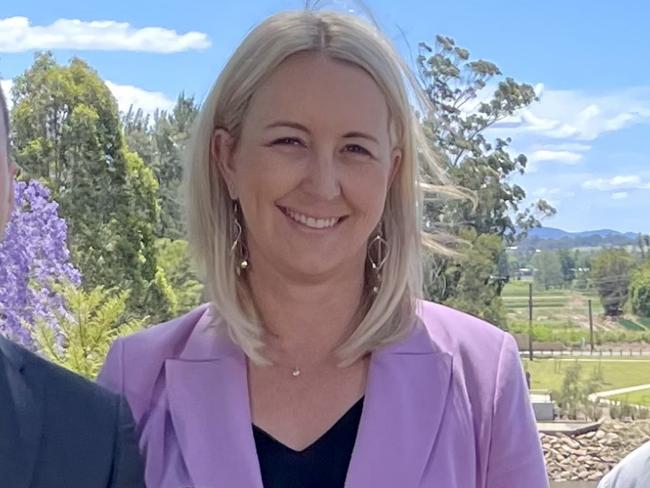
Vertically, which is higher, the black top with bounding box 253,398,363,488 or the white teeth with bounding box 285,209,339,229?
the white teeth with bounding box 285,209,339,229

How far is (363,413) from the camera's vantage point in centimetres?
136

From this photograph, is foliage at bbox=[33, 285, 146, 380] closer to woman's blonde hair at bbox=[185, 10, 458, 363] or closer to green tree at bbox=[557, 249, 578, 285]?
green tree at bbox=[557, 249, 578, 285]

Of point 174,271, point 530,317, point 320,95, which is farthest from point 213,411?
point 174,271

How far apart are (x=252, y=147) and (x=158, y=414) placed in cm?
40

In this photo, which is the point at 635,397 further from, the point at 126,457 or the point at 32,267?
the point at 126,457

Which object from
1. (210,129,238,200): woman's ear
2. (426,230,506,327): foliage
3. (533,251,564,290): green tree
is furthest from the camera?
(533,251,564,290): green tree

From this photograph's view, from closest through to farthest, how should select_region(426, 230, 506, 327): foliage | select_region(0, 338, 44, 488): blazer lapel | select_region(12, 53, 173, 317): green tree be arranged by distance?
select_region(0, 338, 44, 488): blazer lapel, select_region(426, 230, 506, 327): foliage, select_region(12, 53, 173, 317): green tree

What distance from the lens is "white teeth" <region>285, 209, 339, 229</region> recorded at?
1334mm

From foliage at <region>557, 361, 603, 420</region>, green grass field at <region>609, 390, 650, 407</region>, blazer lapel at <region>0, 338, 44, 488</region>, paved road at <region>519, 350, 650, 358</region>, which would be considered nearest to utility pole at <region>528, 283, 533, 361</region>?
paved road at <region>519, 350, 650, 358</region>

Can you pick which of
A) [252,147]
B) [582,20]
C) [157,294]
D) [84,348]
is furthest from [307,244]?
[582,20]

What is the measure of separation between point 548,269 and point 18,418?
254 cm

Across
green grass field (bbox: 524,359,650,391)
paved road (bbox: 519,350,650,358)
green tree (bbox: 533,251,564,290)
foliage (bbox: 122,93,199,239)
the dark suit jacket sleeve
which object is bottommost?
green grass field (bbox: 524,359,650,391)

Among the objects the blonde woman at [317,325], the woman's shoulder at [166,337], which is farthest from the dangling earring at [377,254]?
the woman's shoulder at [166,337]

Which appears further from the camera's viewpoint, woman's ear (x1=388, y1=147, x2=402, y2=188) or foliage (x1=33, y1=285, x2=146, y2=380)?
foliage (x1=33, y1=285, x2=146, y2=380)
